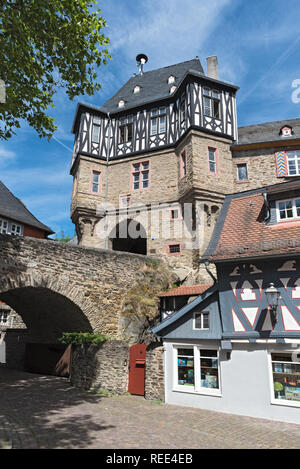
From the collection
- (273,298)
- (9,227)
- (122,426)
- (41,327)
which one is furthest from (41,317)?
(273,298)

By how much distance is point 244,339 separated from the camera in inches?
363

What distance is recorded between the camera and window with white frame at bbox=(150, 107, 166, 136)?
21922 mm

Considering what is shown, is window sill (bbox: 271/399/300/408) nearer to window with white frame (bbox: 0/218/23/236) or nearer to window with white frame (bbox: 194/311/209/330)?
window with white frame (bbox: 194/311/209/330)

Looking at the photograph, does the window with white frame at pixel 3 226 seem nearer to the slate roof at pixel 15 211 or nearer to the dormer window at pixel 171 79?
the slate roof at pixel 15 211

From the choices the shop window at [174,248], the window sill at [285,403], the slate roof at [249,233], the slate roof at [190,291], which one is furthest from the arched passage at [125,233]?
the window sill at [285,403]

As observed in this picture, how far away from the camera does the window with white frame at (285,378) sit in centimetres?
841

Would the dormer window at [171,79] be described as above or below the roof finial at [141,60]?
below

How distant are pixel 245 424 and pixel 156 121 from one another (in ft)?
62.2

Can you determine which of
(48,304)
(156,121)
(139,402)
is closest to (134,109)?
(156,121)

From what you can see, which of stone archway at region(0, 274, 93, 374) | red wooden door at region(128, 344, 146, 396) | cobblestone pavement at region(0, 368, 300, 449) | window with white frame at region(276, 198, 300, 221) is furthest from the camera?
stone archway at region(0, 274, 93, 374)

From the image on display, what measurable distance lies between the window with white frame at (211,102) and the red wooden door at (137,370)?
47.2 feet

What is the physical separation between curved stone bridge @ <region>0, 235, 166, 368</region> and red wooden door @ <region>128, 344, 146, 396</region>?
2.52 m

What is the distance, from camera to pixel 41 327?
57.6ft

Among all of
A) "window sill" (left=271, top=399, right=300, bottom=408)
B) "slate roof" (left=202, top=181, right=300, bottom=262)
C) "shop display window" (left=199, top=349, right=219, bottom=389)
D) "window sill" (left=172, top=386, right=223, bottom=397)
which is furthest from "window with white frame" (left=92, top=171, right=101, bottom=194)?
"window sill" (left=271, top=399, right=300, bottom=408)
